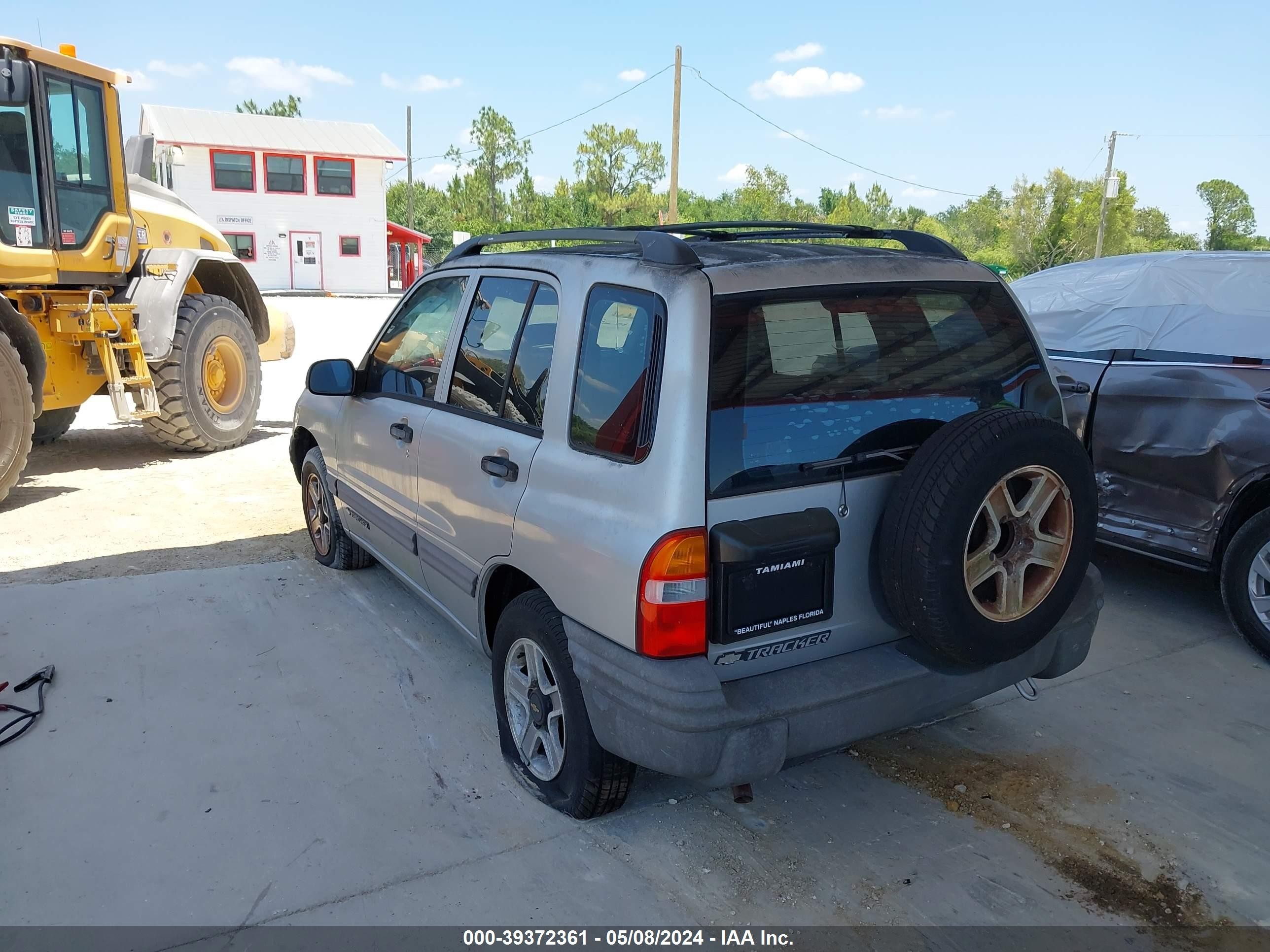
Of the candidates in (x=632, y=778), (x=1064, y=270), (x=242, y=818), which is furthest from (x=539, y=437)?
(x=1064, y=270)

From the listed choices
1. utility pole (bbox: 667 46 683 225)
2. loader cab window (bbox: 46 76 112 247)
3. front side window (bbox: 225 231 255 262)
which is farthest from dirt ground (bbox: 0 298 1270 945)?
front side window (bbox: 225 231 255 262)

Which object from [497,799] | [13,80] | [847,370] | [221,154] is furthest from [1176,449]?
[221,154]

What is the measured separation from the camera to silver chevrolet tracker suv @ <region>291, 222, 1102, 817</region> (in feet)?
8.55

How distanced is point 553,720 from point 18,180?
6.25m

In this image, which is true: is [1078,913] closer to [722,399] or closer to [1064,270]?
[722,399]

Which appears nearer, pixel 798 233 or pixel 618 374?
pixel 618 374

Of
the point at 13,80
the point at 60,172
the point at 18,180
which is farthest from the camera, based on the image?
the point at 60,172

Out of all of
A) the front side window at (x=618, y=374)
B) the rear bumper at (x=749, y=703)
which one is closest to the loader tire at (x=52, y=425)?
the front side window at (x=618, y=374)

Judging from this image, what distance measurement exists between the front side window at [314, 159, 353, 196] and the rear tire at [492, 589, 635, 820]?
38.0 meters

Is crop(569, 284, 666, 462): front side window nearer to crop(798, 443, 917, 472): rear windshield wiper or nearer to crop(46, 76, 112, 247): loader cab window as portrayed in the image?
crop(798, 443, 917, 472): rear windshield wiper

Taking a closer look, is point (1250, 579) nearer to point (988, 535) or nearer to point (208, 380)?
point (988, 535)

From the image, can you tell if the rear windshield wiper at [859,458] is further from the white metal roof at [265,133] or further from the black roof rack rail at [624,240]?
the white metal roof at [265,133]

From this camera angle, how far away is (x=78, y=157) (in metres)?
7.26

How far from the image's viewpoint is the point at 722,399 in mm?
2641
